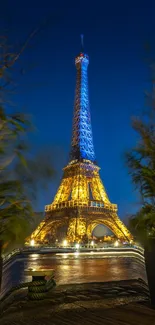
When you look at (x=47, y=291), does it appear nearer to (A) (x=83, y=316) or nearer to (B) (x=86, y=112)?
(A) (x=83, y=316)

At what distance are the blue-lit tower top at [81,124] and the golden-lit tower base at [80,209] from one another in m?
2.08

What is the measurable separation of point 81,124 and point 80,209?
1672 cm

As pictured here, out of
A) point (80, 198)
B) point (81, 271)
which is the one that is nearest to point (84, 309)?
point (81, 271)

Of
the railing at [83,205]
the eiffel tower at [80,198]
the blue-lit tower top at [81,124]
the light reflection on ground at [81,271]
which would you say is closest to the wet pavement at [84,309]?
the light reflection on ground at [81,271]

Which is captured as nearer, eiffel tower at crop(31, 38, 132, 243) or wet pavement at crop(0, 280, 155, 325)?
wet pavement at crop(0, 280, 155, 325)

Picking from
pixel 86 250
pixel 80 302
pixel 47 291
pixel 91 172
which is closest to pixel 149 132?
pixel 80 302

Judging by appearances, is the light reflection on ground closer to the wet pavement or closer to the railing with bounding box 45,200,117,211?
the wet pavement

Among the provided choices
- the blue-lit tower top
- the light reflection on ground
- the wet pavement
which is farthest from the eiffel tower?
the wet pavement

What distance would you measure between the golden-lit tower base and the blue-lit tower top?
82.1 inches

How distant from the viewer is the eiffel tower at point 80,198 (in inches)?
1288

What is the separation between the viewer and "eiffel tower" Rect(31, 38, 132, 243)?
32719 mm

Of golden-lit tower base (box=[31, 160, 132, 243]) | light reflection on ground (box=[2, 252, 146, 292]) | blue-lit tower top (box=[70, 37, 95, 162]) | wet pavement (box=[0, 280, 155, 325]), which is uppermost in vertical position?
blue-lit tower top (box=[70, 37, 95, 162])

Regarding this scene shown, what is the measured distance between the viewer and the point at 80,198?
113 feet

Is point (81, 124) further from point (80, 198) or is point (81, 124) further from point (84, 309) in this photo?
point (84, 309)
